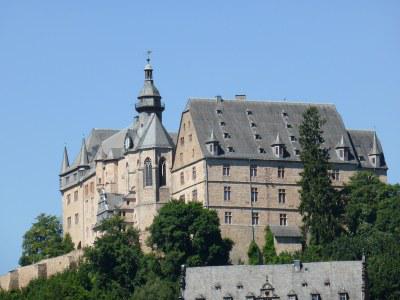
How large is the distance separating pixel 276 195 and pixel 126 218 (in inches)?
502

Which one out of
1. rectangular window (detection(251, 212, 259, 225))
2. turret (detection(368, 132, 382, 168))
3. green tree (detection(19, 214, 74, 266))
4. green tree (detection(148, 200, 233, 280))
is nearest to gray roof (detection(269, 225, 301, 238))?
rectangular window (detection(251, 212, 259, 225))

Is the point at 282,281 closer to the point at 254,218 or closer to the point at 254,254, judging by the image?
the point at 254,254

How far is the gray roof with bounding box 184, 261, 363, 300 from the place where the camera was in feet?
440

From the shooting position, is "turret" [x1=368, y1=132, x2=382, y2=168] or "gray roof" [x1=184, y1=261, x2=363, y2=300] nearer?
"gray roof" [x1=184, y1=261, x2=363, y2=300]

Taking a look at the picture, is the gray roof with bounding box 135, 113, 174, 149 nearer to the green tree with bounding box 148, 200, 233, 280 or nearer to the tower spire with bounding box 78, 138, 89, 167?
the green tree with bounding box 148, 200, 233, 280

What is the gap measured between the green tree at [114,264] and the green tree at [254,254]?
866cm

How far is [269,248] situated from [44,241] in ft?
95.9

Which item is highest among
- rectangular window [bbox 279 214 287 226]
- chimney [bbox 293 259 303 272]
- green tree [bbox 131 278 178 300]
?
rectangular window [bbox 279 214 287 226]

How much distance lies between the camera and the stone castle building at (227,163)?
152 metres

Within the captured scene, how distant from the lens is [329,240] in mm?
149375

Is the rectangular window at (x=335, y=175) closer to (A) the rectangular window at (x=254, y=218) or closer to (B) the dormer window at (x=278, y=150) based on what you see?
(B) the dormer window at (x=278, y=150)

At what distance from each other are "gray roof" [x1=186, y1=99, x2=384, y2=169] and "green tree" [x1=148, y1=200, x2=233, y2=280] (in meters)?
6.53

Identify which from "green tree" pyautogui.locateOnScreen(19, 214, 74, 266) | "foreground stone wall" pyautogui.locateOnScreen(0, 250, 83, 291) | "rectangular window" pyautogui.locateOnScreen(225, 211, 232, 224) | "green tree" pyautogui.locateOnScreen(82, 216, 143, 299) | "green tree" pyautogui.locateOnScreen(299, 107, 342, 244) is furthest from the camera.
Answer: "green tree" pyautogui.locateOnScreen(19, 214, 74, 266)

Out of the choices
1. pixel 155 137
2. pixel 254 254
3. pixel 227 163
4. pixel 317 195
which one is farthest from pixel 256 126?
pixel 254 254
